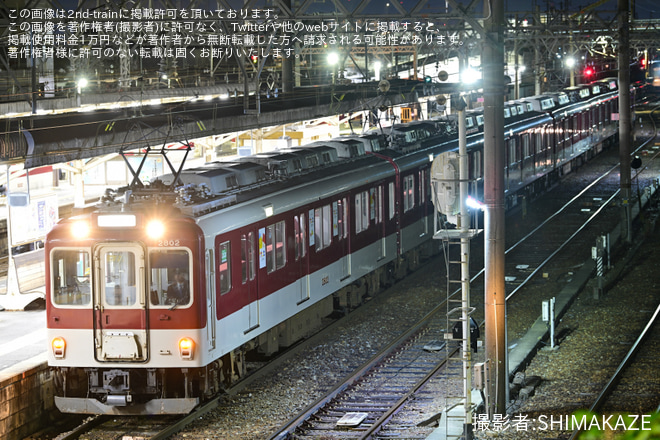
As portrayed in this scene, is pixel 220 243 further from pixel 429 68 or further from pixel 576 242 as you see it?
pixel 429 68

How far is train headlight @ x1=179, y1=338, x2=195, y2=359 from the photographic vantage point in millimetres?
11609

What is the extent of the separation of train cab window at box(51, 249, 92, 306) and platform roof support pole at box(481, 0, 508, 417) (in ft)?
15.7

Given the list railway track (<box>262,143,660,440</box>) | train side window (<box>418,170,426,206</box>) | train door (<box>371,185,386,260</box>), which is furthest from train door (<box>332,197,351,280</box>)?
train side window (<box>418,170,426,206</box>)

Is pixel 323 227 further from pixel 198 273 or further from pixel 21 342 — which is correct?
pixel 21 342

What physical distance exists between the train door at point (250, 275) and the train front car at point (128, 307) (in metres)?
1.33

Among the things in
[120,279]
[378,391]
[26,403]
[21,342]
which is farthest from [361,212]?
[26,403]

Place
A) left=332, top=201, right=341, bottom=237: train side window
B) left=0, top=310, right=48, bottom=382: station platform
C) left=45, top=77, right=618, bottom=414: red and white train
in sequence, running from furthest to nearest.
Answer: left=332, top=201, right=341, bottom=237: train side window < left=0, top=310, right=48, bottom=382: station platform < left=45, top=77, right=618, bottom=414: red and white train

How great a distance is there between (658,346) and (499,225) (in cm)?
572

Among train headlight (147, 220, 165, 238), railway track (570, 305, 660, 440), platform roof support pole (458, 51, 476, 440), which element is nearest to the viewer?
platform roof support pole (458, 51, 476, 440)

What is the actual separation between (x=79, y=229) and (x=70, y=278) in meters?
0.62

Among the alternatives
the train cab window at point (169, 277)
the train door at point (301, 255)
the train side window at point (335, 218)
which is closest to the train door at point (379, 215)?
the train side window at point (335, 218)

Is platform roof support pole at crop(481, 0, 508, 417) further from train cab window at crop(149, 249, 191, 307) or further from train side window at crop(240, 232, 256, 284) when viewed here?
train cab window at crop(149, 249, 191, 307)

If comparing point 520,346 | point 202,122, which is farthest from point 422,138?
point 520,346

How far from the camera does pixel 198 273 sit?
37.8 feet
